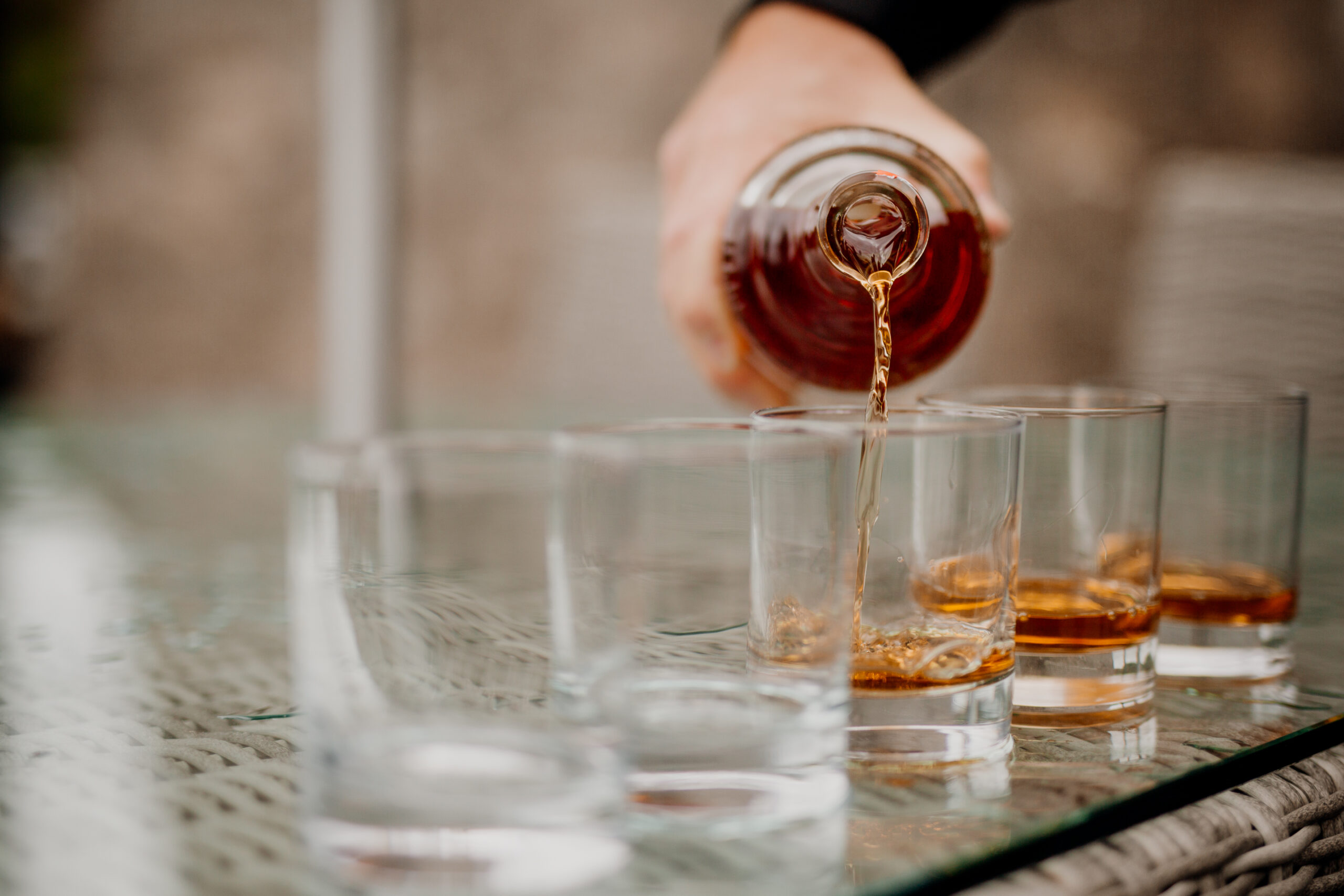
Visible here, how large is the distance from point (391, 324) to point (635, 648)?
589mm

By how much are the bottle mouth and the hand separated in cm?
10

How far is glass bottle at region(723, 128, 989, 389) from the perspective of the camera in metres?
0.45

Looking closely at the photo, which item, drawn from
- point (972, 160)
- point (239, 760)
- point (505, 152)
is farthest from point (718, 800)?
point (505, 152)

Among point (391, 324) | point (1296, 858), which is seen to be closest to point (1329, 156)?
point (391, 324)

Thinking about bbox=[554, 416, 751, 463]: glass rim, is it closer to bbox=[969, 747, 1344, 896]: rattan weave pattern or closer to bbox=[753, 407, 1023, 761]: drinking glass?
bbox=[753, 407, 1023, 761]: drinking glass

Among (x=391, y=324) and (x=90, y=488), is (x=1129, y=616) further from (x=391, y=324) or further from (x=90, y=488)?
(x=90, y=488)

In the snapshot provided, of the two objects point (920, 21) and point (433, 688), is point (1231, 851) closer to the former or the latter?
point (433, 688)

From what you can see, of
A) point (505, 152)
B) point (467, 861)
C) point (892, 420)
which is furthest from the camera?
point (505, 152)

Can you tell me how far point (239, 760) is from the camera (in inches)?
14.2

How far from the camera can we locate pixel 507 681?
0.33m

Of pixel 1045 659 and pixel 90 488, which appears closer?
pixel 1045 659

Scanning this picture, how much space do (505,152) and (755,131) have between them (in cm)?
342

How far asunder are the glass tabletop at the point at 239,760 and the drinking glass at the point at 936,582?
0.5 inches

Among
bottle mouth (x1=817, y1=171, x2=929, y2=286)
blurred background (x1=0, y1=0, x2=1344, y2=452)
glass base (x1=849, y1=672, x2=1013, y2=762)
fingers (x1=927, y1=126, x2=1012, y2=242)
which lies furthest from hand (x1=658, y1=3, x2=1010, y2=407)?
blurred background (x1=0, y1=0, x2=1344, y2=452)
